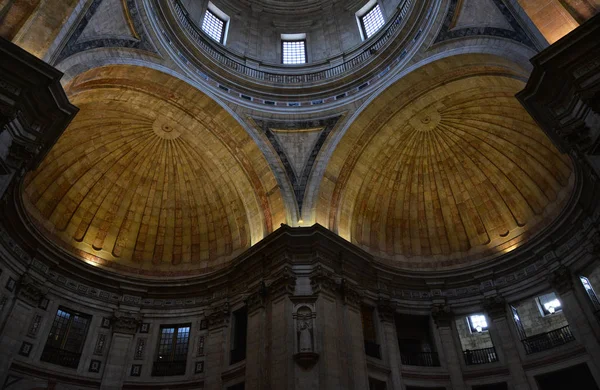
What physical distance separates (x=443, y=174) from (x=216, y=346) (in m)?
12.0

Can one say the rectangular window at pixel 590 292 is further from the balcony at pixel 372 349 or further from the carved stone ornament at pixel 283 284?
the carved stone ornament at pixel 283 284

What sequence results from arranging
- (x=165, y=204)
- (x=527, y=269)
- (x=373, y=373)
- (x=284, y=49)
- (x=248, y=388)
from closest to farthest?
(x=248, y=388)
(x=373, y=373)
(x=527, y=269)
(x=165, y=204)
(x=284, y=49)

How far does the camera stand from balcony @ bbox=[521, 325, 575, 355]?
14570 mm

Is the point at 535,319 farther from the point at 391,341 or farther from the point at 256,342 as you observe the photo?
the point at 256,342

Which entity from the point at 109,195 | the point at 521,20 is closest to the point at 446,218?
the point at 521,20

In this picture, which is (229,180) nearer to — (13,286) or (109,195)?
(109,195)

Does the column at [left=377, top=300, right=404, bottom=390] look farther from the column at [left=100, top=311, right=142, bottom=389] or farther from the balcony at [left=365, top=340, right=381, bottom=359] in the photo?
the column at [left=100, top=311, right=142, bottom=389]

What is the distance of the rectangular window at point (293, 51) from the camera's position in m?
21.7

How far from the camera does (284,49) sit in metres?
22.3

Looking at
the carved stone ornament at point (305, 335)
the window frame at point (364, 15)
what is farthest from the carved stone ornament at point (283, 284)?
the window frame at point (364, 15)

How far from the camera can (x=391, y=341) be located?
51.9ft

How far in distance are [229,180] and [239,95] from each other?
370 cm

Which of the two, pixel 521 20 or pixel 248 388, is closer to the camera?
pixel 521 20

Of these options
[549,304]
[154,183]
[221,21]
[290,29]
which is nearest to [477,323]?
[549,304]
